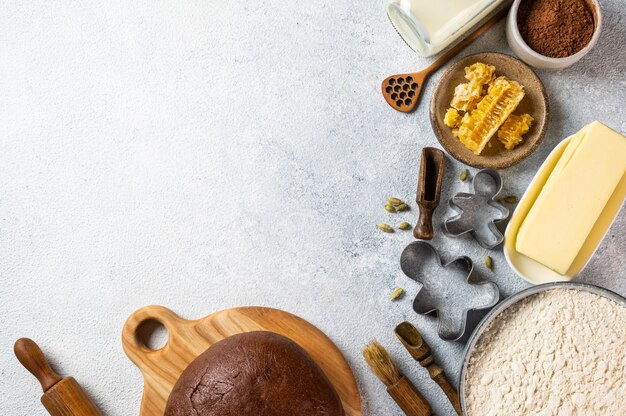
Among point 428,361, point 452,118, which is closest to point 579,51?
point 452,118

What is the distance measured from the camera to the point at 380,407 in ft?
4.97

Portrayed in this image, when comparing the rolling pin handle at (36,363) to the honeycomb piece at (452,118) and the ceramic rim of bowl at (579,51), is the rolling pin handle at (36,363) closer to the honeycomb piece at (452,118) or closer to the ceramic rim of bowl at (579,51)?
the honeycomb piece at (452,118)

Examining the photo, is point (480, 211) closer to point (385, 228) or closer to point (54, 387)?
point (385, 228)

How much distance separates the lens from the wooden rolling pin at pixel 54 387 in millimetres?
1481

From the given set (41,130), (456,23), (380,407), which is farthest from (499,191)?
(41,130)

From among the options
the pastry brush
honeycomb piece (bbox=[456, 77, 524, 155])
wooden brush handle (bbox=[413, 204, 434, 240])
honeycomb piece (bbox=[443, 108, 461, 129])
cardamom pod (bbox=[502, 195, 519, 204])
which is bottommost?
the pastry brush

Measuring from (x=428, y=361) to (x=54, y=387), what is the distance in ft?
3.29

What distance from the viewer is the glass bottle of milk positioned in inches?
56.2

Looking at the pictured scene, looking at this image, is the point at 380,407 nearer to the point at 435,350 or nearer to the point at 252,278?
the point at 435,350

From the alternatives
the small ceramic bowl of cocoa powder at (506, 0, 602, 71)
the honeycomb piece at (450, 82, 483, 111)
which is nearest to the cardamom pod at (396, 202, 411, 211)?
the honeycomb piece at (450, 82, 483, 111)

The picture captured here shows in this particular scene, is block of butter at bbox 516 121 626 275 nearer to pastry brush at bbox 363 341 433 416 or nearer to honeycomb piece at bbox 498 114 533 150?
honeycomb piece at bbox 498 114 533 150

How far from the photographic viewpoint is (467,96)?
148 centimetres

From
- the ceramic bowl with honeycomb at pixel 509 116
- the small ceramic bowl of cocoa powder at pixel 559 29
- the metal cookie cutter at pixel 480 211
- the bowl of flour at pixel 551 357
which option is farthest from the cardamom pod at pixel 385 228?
the small ceramic bowl of cocoa powder at pixel 559 29

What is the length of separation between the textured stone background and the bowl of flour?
0.65ft
